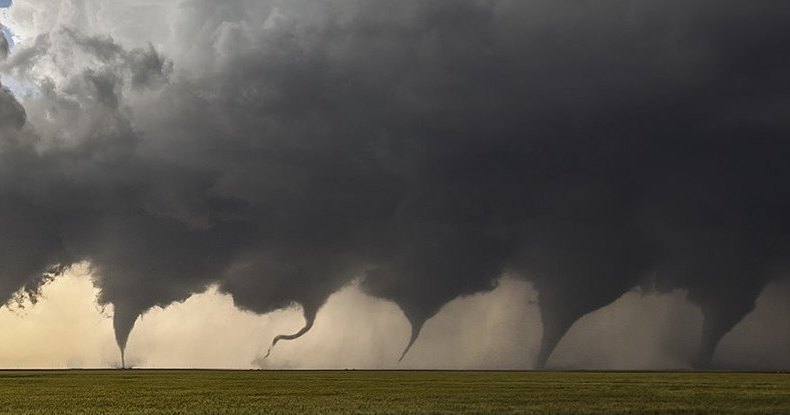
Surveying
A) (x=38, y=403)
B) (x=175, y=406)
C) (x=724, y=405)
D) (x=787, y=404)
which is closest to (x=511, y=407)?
(x=724, y=405)

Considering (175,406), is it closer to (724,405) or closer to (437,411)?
(437,411)

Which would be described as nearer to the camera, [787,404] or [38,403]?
[787,404]

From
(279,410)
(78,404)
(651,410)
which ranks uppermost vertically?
(78,404)

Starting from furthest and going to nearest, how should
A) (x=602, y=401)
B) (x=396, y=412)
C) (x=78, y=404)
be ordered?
(x=78, y=404), (x=602, y=401), (x=396, y=412)

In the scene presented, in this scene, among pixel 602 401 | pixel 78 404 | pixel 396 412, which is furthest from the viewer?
pixel 78 404

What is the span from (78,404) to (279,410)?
66.8 ft

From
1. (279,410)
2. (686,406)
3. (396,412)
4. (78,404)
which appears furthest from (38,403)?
(686,406)

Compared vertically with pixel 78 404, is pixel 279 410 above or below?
below

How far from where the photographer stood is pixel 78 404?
51.9 meters

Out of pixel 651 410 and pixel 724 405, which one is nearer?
pixel 651 410

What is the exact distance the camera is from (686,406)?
41.1 m

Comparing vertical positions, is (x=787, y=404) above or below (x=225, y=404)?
below

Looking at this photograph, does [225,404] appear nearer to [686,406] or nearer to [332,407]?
[332,407]

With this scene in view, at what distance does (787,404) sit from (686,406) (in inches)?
285
